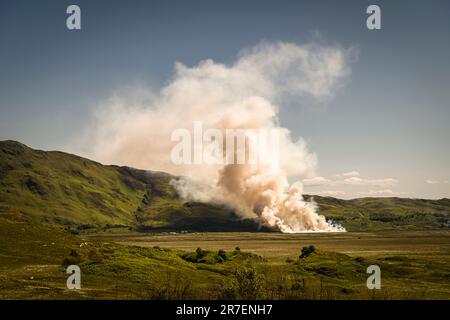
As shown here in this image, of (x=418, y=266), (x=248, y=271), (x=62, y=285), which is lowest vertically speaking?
(x=418, y=266)

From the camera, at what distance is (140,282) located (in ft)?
162

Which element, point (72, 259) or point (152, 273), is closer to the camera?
point (152, 273)

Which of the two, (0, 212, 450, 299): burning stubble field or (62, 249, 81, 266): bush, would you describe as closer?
(0, 212, 450, 299): burning stubble field

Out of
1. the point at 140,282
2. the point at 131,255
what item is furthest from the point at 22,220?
the point at 140,282

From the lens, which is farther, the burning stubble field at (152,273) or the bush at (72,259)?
the bush at (72,259)

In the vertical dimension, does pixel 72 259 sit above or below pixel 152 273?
above

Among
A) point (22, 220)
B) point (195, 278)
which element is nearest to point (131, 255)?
point (195, 278)

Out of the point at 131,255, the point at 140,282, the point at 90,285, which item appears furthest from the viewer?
the point at 131,255

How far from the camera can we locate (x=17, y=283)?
39.0 metres

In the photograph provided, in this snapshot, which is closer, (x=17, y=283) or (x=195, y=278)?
(x=17, y=283)
